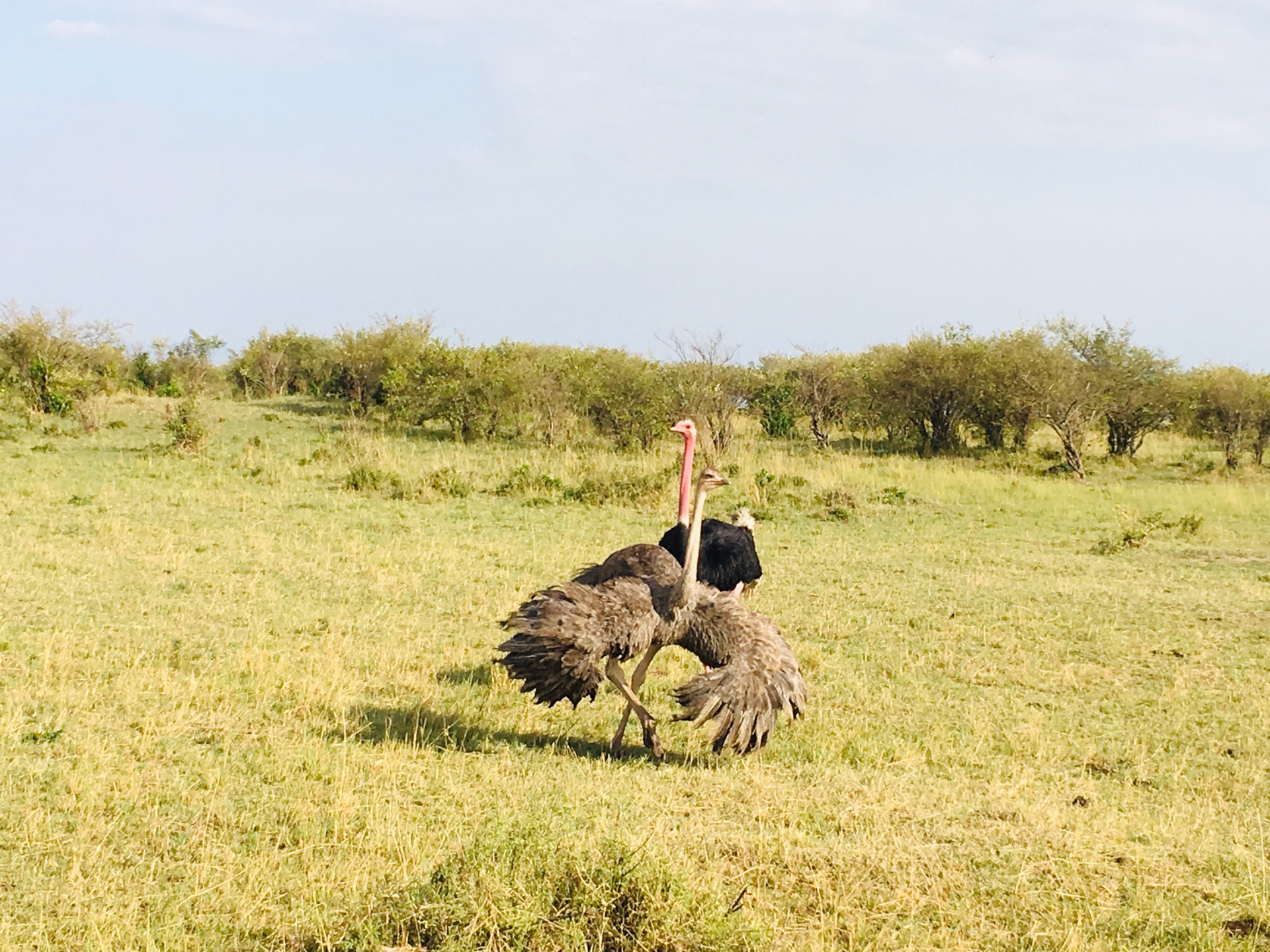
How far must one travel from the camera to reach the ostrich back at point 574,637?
6.71m

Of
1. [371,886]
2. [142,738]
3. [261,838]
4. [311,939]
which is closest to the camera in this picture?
[311,939]

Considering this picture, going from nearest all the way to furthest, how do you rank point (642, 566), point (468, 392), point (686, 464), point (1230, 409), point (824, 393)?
point (642, 566)
point (686, 464)
point (468, 392)
point (1230, 409)
point (824, 393)

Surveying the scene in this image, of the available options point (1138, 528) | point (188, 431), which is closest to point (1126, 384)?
point (1138, 528)

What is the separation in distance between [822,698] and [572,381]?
1626 centimetres

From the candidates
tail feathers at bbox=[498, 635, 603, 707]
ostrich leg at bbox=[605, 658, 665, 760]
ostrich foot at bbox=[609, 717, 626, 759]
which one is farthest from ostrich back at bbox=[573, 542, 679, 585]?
ostrich foot at bbox=[609, 717, 626, 759]

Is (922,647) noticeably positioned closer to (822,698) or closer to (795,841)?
(822,698)

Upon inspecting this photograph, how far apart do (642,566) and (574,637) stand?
3.74ft

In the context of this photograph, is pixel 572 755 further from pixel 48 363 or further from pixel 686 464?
pixel 48 363

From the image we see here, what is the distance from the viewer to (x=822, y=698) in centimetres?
841

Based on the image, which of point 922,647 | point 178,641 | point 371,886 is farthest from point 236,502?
point 371,886

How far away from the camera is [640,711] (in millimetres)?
6969

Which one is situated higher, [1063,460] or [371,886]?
[1063,460]

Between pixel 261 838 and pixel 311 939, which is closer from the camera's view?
pixel 311 939

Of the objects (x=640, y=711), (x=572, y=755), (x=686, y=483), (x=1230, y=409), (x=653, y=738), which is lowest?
(x=572, y=755)
